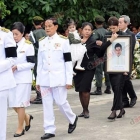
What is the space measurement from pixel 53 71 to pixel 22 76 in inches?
18.6

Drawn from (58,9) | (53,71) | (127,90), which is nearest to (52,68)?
(53,71)

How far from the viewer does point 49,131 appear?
743 cm

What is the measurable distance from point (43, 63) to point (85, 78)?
4.99 feet

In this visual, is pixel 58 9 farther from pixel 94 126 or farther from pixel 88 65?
pixel 94 126

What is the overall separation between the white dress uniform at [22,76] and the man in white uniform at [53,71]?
0.19 m

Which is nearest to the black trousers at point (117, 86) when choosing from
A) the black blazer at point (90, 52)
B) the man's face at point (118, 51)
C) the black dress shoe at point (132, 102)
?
the man's face at point (118, 51)

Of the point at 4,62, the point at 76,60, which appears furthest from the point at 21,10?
the point at 4,62

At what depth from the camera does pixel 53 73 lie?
7.32 m

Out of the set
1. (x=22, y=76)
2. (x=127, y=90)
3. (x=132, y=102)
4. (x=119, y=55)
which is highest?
(x=119, y=55)

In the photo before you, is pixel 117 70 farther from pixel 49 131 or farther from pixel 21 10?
pixel 21 10

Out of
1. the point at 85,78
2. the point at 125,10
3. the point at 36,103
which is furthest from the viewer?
the point at 125,10

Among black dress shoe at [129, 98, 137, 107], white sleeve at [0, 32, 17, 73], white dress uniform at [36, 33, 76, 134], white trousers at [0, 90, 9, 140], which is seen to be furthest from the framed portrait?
white trousers at [0, 90, 9, 140]

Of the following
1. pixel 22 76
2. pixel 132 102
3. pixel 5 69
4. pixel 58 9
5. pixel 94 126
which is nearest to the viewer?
pixel 5 69

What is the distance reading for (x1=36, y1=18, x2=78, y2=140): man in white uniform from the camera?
7324 mm
